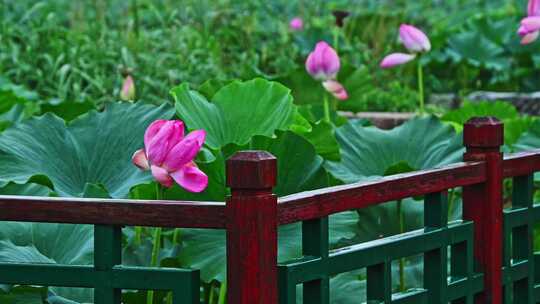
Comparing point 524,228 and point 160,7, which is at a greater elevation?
point 160,7

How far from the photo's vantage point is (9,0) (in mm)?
8477

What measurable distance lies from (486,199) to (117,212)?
99cm

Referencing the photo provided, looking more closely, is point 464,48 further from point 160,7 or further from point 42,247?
point 42,247

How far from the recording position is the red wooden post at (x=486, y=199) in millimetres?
2992

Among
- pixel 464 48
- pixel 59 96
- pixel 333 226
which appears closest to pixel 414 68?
pixel 464 48

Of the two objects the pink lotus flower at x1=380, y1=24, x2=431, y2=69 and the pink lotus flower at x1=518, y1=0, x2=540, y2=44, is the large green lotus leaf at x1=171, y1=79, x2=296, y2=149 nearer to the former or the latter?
the pink lotus flower at x1=518, y1=0, x2=540, y2=44

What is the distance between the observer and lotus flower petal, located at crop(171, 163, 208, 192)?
2617 mm

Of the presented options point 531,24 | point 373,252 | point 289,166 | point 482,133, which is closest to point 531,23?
point 531,24

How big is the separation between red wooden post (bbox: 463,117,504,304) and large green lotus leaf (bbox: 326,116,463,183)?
0.48 meters

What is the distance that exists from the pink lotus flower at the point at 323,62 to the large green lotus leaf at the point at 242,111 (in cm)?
106

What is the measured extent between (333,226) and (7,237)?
0.70 m

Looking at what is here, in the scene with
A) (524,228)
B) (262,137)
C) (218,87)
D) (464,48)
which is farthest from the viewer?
(464,48)

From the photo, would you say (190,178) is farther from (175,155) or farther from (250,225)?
(250,225)

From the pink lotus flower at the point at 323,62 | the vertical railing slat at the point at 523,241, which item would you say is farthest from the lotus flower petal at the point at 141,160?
the pink lotus flower at the point at 323,62
